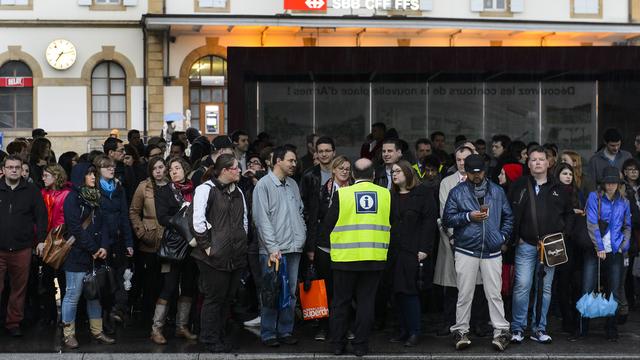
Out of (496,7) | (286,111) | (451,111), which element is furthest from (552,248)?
(496,7)

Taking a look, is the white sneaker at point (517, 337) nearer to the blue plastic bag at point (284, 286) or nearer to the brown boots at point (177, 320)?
the blue plastic bag at point (284, 286)

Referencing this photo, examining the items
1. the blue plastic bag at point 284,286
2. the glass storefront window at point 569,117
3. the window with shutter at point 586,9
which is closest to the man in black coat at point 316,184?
the blue plastic bag at point 284,286

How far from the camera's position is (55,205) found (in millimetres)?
10914

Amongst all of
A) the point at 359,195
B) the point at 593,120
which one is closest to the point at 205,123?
the point at 593,120

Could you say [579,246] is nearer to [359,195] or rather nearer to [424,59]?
[359,195]

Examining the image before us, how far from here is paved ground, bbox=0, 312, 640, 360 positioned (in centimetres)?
979

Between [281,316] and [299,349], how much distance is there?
41cm

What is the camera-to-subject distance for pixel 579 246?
10742 mm

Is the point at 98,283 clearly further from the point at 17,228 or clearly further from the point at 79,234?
the point at 17,228

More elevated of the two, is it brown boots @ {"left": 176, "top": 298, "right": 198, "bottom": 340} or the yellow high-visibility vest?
Answer: the yellow high-visibility vest

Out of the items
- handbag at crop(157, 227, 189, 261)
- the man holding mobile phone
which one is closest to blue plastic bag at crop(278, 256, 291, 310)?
handbag at crop(157, 227, 189, 261)

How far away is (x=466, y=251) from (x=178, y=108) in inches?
996

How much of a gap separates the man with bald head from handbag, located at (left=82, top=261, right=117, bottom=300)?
7.41 feet

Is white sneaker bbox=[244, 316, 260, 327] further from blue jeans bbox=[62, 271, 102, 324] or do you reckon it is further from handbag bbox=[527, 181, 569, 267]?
handbag bbox=[527, 181, 569, 267]
